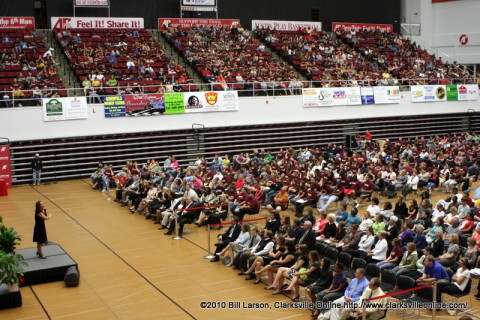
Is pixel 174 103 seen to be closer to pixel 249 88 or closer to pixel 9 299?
pixel 249 88

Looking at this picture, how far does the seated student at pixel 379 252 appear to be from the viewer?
44.0 ft

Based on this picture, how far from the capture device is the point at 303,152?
3009cm

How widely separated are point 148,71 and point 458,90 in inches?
832

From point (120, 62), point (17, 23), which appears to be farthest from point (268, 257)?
point (17, 23)

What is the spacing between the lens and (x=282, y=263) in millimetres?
13062

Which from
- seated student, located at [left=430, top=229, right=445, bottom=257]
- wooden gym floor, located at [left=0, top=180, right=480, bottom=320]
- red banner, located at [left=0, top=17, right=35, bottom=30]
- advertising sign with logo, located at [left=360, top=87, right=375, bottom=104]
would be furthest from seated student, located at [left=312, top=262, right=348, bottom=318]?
red banner, located at [left=0, top=17, right=35, bottom=30]

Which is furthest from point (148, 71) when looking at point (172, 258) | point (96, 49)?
point (172, 258)

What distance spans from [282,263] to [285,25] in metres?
34.1

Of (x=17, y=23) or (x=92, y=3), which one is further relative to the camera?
(x=92, y=3)

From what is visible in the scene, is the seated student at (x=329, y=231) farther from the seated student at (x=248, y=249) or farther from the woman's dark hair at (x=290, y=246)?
the woman's dark hair at (x=290, y=246)

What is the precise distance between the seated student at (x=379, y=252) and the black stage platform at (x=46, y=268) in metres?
7.13

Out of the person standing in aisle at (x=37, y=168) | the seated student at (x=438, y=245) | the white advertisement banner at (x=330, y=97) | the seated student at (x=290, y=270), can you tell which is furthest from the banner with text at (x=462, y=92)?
the seated student at (x=290, y=270)

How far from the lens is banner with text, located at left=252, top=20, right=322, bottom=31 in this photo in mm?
43531

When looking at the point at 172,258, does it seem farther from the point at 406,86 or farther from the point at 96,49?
the point at 406,86
